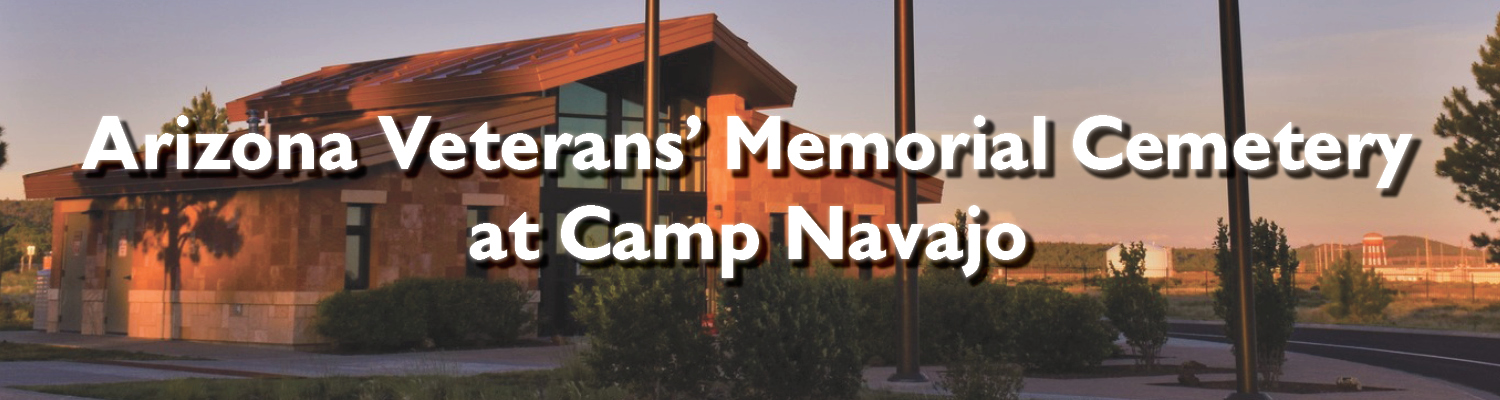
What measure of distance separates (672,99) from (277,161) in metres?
9.42

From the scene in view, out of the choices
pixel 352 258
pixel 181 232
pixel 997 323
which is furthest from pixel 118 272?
pixel 997 323

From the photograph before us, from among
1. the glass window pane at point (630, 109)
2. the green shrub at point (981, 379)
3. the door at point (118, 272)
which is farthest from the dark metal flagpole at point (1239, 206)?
the door at point (118, 272)

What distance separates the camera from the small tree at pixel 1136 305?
19219mm

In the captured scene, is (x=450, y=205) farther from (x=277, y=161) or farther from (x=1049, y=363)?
(x=1049, y=363)

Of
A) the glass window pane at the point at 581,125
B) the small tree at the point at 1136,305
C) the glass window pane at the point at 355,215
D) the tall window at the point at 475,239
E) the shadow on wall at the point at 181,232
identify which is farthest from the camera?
the glass window pane at the point at 581,125

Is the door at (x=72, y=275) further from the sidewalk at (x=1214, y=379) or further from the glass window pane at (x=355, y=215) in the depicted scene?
the sidewalk at (x=1214, y=379)

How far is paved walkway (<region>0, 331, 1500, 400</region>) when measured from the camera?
51.8 ft

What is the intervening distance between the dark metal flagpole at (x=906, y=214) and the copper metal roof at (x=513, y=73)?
12.2 metres

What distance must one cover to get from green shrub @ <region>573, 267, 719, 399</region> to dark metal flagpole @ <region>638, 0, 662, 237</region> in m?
0.75

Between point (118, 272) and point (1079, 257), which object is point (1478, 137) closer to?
point (118, 272)

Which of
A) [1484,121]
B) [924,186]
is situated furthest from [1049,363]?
[1484,121]

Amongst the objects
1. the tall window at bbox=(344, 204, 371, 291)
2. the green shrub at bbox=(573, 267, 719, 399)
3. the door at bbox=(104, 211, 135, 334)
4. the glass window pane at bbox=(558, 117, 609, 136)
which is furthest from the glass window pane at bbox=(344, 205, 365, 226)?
the green shrub at bbox=(573, 267, 719, 399)

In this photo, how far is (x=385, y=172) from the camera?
25.1 metres

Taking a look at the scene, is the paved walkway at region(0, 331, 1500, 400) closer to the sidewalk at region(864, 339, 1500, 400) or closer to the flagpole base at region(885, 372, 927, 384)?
the sidewalk at region(864, 339, 1500, 400)
